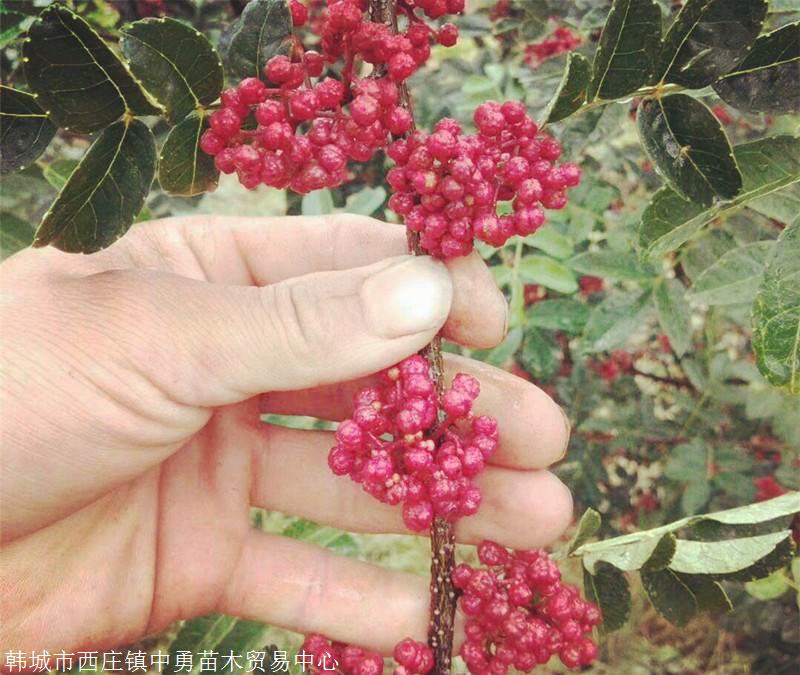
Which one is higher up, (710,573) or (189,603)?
(710,573)

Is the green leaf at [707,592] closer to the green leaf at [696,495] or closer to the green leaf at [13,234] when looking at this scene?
the green leaf at [696,495]

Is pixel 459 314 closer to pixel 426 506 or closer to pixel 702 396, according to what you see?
pixel 426 506

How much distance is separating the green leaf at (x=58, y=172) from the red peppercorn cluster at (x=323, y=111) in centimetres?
65

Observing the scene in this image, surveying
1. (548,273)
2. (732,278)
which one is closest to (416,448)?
(732,278)

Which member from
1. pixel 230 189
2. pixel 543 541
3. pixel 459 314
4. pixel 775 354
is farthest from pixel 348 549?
pixel 230 189

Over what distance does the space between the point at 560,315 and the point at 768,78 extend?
1.09m

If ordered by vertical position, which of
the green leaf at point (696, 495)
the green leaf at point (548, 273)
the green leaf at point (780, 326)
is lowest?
the green leaf at point (696, 495)

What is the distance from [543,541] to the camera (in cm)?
173

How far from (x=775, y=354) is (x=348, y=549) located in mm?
1310

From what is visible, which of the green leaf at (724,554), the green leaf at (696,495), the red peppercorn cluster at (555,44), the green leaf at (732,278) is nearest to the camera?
the green leaf at (724,554)

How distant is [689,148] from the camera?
1.04 meters

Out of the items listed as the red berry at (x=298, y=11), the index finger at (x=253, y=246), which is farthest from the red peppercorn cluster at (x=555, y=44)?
the red berry at (x=298, y=11)

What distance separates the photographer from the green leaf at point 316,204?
77.8 inches

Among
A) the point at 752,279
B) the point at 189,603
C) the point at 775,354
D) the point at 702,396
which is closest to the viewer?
the point at 775,354
